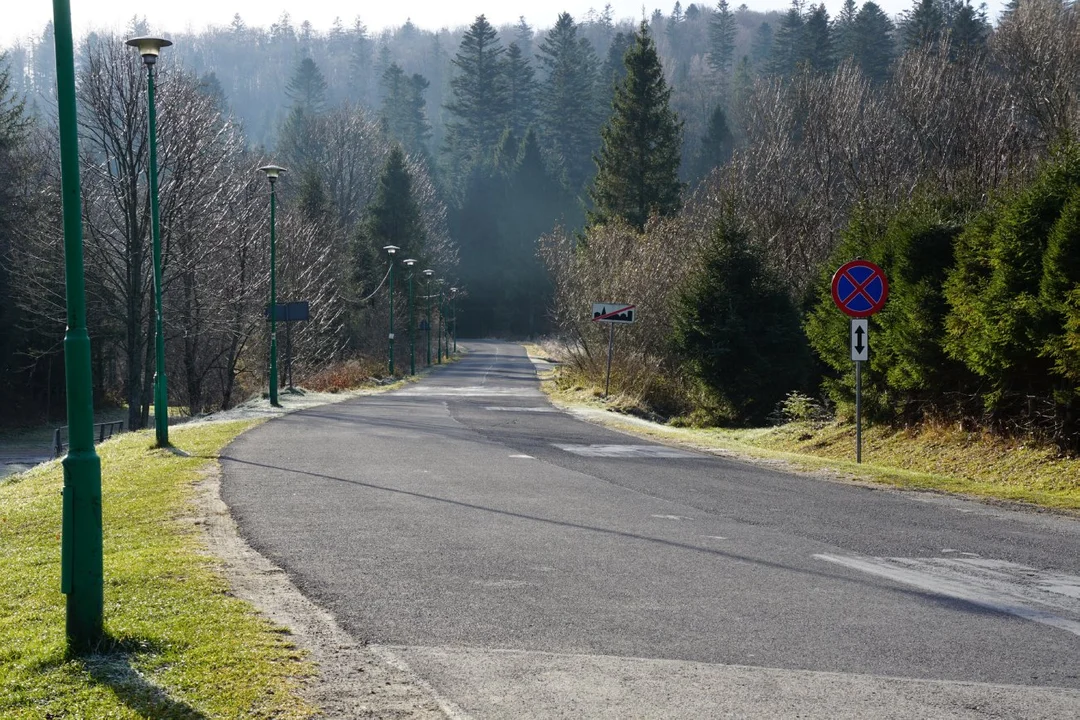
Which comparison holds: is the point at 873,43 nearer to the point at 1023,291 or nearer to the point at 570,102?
the point at 570,102

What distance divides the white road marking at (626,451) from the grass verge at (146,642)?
29.8ft

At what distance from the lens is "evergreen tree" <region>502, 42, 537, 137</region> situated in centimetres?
12181

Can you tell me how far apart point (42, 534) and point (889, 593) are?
7.58m

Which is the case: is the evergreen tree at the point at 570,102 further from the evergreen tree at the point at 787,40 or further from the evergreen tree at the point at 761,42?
the evergreen tree at the point at 761,42

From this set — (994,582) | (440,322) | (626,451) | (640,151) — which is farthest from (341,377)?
(440,322)

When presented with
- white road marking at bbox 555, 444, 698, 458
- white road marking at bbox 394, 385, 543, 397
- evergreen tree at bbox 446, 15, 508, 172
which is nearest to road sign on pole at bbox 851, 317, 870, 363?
white road marking at bbox 555, 444, 698, 458

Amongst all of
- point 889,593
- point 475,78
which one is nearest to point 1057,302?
point 889,593

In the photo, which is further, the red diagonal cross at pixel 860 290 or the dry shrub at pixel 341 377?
the dry shrub at pixel 341 377

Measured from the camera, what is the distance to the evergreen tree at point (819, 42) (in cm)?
8131

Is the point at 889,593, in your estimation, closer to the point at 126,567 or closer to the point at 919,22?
the point at 126,567

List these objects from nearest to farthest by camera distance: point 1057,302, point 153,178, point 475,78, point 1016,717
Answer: point 1016,717, point 1057,302, point 153,178, point 475,78

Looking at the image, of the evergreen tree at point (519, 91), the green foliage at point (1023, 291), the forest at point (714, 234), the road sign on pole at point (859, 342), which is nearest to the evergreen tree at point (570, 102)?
the evergreen tree at point (519, 91)

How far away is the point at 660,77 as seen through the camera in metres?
65.9

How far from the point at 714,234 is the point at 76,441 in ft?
76.7
